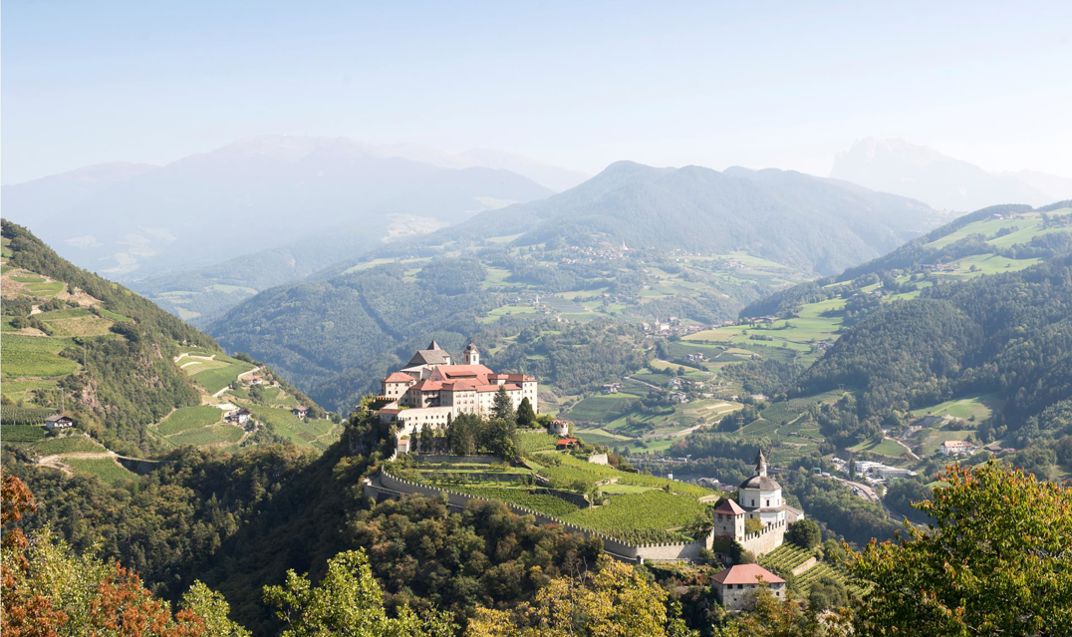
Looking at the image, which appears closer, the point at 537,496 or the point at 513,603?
the point at 513,603

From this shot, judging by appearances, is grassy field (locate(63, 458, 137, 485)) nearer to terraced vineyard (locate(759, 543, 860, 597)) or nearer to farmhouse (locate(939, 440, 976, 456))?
terraced vineyard (locate(759, 543, 860, 597))

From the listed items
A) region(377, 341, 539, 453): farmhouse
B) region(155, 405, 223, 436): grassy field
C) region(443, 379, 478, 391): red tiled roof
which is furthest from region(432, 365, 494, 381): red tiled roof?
region(155, 405, 223, 436): grassy field

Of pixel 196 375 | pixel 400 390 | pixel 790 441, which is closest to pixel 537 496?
pixel 400 390

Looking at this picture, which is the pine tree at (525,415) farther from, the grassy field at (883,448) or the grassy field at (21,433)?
the grassy field at (883,448)

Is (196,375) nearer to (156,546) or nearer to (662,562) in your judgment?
(156,546)

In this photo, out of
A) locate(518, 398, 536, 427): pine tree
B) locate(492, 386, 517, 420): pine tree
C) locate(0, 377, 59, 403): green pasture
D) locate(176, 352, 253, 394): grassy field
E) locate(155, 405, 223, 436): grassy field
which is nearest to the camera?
locate(492, 386, 517, 420): pine tree

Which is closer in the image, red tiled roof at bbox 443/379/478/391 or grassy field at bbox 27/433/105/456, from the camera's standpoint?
red tiled roof at bbox 443/379/478/391

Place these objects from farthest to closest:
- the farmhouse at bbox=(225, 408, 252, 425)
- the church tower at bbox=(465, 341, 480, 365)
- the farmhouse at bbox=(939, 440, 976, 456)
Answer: the farmhouse at bbox=(939, 440, 976, 456) → the farmhouse at bbox=(225, 408, 252, 425) → the church tower at bbox=(465, 341, 480, 365)
